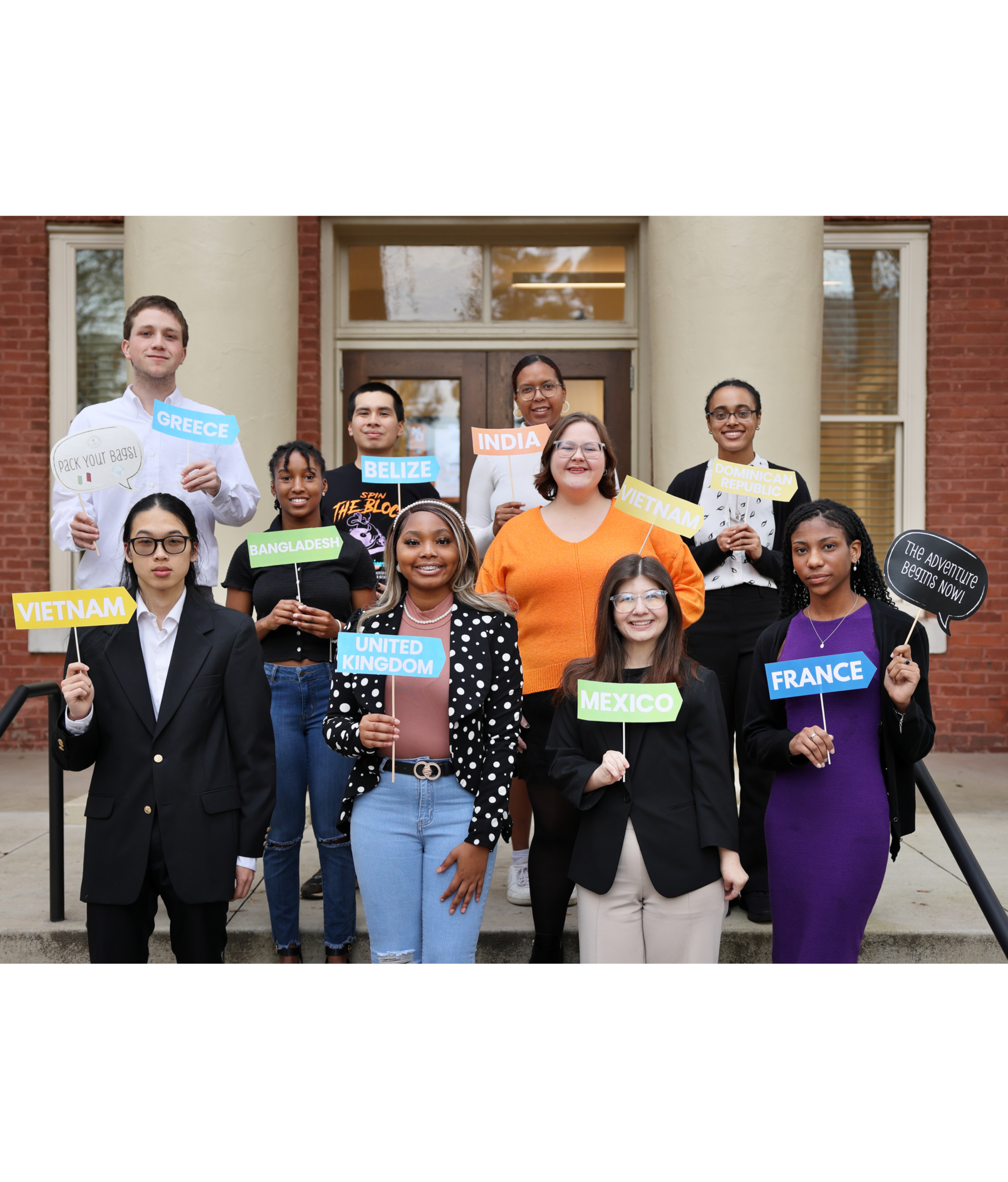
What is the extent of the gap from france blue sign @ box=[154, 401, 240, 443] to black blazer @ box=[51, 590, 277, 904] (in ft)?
3.06

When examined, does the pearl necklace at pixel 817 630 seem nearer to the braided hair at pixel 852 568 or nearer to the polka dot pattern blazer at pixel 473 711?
the braided hair at pixel 852 568

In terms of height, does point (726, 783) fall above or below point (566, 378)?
below

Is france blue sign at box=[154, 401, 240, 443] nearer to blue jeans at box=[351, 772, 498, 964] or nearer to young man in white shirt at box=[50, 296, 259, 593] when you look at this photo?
young man in white shirt at box=[50, 296, 259, 593]

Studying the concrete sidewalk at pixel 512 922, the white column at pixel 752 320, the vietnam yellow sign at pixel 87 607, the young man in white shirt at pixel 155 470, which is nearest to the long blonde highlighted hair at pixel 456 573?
the vietnam yellow sign at pixel 87 607

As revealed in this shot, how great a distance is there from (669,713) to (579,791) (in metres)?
0.35

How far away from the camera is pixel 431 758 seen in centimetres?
306

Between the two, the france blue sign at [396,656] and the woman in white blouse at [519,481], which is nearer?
the france blue sign at [396,656]

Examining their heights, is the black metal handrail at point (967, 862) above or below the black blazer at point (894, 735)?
below

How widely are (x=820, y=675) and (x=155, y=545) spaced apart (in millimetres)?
1960

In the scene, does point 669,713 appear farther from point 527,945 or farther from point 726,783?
point 527,945

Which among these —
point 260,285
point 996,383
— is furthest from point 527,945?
point 996,383

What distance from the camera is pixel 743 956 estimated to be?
3908 millimetres

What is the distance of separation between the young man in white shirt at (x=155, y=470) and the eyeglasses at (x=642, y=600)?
1505 mm

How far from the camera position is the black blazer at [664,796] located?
293 cm
